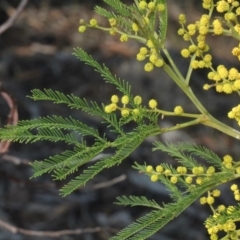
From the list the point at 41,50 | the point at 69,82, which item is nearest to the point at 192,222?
the point at 69,82

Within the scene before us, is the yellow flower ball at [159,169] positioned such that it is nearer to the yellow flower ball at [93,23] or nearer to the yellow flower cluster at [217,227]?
the yellow flower cluster at [217,227]

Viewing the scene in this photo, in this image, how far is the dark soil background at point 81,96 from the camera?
3.35 meters

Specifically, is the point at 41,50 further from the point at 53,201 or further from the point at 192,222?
the point at 192,222

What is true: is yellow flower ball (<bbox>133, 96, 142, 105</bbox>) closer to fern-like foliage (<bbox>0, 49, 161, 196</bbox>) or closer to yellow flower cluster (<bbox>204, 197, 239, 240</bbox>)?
fern-like foliage (<bbox>0, 49, 161, 196</bbox>)

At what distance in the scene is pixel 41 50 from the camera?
4.07m

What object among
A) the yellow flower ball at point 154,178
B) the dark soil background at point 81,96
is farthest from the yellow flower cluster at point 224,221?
the dark soil background at point 81,96

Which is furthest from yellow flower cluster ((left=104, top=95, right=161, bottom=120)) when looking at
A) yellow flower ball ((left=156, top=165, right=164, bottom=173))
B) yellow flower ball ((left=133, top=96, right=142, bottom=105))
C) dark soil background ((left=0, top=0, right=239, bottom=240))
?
dark soil background ((left=0, top=0, right=239, bottom=240))

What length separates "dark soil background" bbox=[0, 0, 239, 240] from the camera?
3352 millimetres

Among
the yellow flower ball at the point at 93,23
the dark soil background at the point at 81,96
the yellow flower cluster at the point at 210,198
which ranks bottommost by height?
the dark soil background at the point at 81,96

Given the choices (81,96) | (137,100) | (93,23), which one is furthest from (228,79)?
(81,96)

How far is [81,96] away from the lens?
3.84 meters

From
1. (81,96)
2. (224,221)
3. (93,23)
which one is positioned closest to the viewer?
(224,221)

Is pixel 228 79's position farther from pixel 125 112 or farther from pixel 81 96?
pixel 81 96

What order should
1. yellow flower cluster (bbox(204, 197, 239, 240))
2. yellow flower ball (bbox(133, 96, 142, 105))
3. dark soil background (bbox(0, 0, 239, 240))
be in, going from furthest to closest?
dark soil background (bbox(0, 0, 239, 240)) < yellow flower ball (bbox(133, 96, 142, 105)) < yellow flower cluster (bbox(204, 197, 239, 240))
